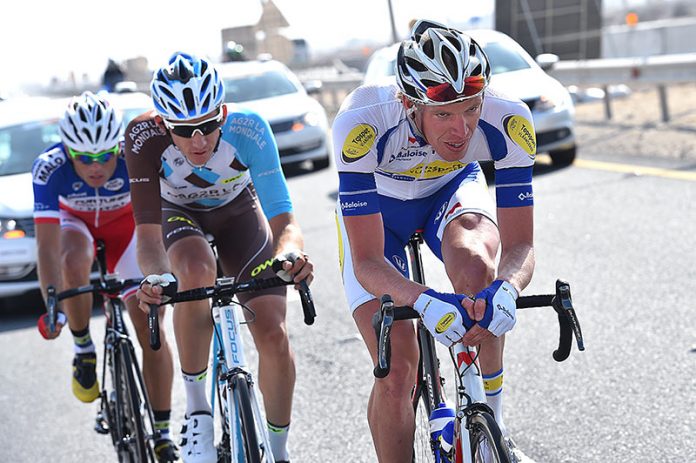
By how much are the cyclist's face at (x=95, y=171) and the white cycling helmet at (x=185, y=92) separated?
56.6 inches

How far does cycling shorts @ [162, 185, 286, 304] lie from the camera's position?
16.4 feet

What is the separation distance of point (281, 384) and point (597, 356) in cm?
242

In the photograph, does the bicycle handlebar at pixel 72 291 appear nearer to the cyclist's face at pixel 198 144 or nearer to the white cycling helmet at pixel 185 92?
the cyclist's face at pixel 198 144

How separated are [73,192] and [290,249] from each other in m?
2.05

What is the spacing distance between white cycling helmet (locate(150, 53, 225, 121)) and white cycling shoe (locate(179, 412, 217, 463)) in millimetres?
1295

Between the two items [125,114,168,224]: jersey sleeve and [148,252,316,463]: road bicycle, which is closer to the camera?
[148,252,316,463]: road bicycle

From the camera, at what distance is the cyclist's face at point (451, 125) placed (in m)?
3.63

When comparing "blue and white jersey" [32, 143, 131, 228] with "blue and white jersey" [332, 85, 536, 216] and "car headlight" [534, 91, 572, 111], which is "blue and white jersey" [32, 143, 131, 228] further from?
"car headlight" [534, 91, 572, 111]

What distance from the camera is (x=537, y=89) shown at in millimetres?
13188

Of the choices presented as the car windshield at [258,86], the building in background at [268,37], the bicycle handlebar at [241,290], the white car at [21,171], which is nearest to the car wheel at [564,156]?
the car windshield at [258,86]

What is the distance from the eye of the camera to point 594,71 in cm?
1709

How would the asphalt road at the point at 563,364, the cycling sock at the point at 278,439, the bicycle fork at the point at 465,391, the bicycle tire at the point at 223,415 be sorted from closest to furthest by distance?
the bicycle fork at the point at 465,391
the bicycle tire at the point at 223,415
the cycling sock at the point at 278,439
the asphalt road at the point at 563,364

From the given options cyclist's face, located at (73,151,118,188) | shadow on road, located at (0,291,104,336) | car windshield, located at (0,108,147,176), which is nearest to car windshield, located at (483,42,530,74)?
car windshield, located at (0,108,147,176)

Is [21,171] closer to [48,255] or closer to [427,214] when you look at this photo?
[48,255]
